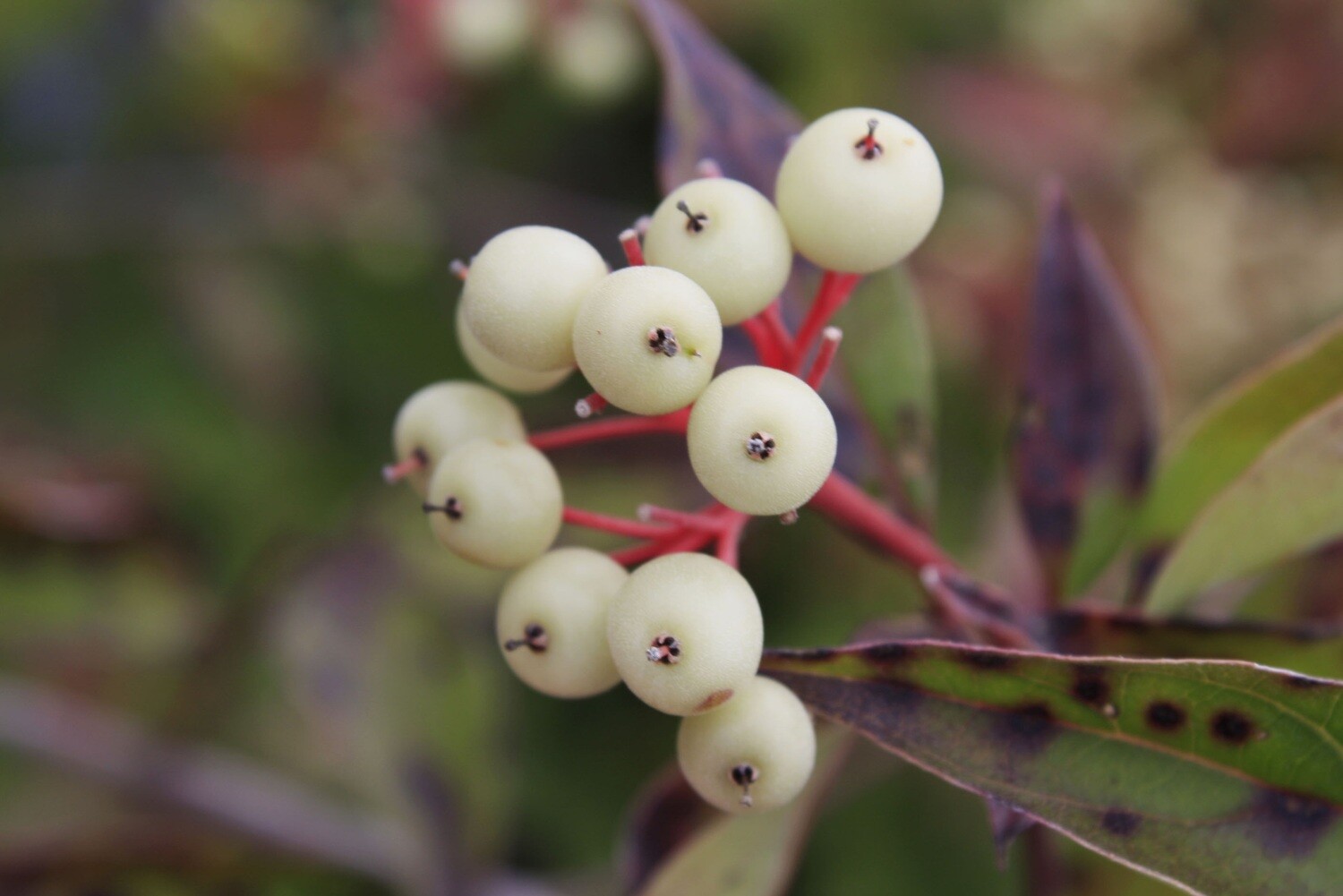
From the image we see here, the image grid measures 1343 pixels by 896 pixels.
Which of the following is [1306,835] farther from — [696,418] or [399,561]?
[399,561]

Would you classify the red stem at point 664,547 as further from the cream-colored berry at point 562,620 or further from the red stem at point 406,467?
the red stem at point 406,467

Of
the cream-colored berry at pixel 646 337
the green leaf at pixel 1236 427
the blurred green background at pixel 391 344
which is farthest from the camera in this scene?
the blurred green background at pixel 391 344

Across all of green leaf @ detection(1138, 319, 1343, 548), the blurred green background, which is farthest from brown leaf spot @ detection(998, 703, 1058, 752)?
the blurred green background

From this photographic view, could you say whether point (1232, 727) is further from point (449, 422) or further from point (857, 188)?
point (449, 422)

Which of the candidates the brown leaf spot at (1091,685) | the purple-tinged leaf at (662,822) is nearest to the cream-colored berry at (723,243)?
the brown leaf spot at (1091,685)

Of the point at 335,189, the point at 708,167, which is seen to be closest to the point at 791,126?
the point at 708,167

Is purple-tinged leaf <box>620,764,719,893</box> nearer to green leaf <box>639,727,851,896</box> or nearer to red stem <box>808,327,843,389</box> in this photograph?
green leaf <box>639,727,851,896</box>

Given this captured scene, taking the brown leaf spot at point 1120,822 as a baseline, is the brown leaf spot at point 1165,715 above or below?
above
